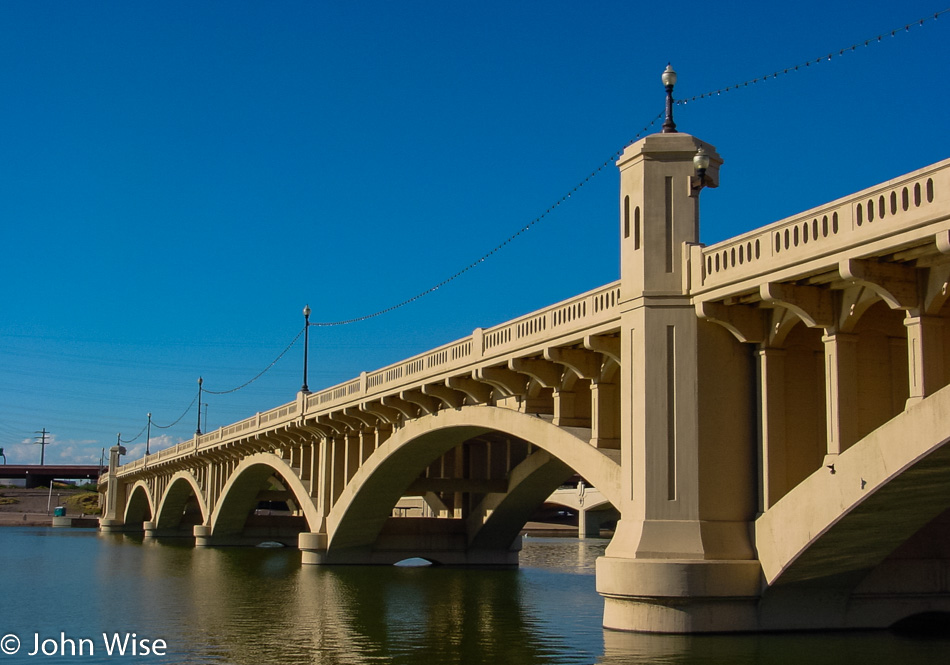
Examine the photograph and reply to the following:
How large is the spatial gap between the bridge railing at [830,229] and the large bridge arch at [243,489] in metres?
37.4

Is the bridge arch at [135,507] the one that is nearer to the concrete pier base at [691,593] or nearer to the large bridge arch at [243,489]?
the large bridge arch at [243,489]

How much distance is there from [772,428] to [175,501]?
3025 inches

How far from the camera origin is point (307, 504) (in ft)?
173

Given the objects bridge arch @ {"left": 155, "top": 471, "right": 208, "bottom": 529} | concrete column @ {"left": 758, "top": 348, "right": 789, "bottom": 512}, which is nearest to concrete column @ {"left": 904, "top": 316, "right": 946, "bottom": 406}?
concrete column @ {"left": 758, "top": 348, "right": 789, "bottom": 512}

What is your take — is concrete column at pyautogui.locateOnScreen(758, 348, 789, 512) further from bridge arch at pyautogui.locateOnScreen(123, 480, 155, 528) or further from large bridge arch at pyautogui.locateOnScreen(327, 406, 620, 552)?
bridge arch at pyautogui.locateOnScreen(123, 480, 155, 528)

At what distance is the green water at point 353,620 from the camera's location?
20391mm

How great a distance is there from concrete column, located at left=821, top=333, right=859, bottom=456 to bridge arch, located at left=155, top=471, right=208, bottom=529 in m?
68.8

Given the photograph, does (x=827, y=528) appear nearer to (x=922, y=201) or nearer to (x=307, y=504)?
(x=922, y=201)

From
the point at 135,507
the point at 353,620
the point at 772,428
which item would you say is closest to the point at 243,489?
the point at 353,620

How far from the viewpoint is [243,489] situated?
6900 centimetres

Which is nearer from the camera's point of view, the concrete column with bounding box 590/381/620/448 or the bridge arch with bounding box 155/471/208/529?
the concrete column with bounding box 590/381/620/448

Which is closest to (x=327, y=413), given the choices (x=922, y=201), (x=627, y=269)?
(x=627, y=269)

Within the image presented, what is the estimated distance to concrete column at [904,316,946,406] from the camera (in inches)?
672

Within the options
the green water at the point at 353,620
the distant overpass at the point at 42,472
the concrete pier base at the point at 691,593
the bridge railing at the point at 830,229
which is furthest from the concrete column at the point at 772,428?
the distant overpass at the point at 42,472
